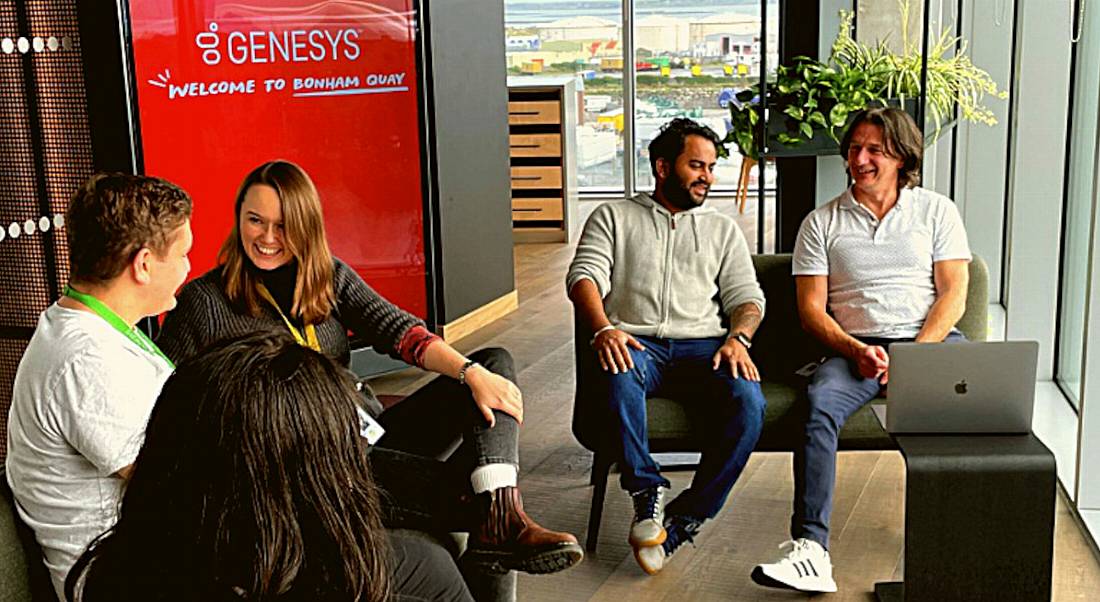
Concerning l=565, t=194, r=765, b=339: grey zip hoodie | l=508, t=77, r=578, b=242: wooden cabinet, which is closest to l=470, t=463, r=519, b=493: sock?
l=565, t=194, r=765, b=339: grey zip hoodie

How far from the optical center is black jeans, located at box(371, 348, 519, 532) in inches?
107

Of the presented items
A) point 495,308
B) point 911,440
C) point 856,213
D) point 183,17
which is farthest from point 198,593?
point 495,308

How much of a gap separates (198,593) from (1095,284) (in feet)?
9.45

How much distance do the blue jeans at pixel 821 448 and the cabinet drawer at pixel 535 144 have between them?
5.43 metres

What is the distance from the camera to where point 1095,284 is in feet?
11.3

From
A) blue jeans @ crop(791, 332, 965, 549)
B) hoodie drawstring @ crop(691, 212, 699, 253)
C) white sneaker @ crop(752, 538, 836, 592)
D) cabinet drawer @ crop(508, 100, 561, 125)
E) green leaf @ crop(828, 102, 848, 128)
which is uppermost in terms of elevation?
green leaf @ crop(828, 102, 848, 128)

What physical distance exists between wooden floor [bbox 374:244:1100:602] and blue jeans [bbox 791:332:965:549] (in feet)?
0.60

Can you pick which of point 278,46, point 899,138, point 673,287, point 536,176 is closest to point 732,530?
point 673,287

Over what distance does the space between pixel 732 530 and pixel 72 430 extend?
213 centimetres

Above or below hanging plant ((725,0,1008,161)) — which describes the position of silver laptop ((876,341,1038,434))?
below

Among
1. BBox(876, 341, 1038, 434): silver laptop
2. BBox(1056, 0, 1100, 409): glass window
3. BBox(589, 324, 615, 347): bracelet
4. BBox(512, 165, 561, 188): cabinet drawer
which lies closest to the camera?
BBox(876, 341, 1038, 434): silver laptop

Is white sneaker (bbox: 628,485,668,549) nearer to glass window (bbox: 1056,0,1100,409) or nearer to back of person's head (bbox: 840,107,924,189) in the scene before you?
back of person's head (bbox: 840,107,924,189)

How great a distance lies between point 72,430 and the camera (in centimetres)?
217

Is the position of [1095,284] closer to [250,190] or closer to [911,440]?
[911,440]
